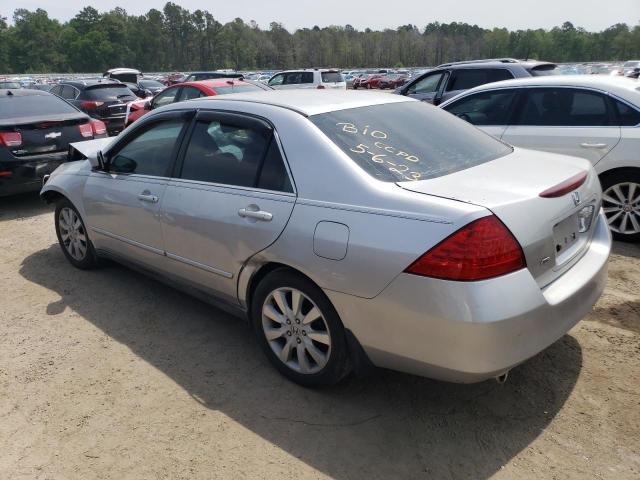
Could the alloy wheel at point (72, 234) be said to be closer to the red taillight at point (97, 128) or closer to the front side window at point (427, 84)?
the red taillight at point (97, 128)

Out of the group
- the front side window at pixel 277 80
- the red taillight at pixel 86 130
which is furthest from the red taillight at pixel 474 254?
the front side window at pixel 277 80

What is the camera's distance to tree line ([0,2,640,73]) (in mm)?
110562

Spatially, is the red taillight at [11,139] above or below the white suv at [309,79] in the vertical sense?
below

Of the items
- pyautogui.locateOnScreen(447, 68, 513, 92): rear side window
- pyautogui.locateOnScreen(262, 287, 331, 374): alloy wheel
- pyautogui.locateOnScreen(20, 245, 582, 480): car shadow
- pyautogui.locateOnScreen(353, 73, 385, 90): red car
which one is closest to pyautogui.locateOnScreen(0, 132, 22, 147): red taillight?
pyautogui.locateOnScreen(20, 245, 582, 480): car shadow

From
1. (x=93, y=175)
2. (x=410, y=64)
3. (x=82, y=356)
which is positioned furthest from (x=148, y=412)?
(x=410, y=64)

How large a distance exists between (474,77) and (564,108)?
4650mm

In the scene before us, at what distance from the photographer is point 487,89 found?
243 inches

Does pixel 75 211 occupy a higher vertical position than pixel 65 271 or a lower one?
higher

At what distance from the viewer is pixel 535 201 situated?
2.51m

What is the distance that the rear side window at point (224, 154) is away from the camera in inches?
126

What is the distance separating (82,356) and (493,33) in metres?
151

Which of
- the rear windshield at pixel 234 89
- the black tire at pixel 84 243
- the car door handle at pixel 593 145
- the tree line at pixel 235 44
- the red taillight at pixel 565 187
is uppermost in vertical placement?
the tree line at pixel 235 44

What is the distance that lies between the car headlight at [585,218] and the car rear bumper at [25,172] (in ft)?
21.8

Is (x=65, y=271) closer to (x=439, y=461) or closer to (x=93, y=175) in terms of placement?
(x=93, y=175)
